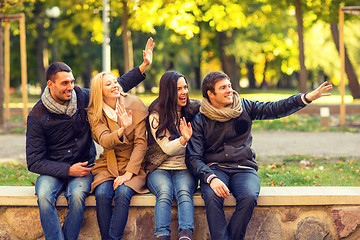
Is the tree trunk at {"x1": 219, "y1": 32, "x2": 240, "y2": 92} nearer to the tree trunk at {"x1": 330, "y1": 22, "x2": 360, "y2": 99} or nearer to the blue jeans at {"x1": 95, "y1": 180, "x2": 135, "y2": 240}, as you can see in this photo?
the tree trunk at {"x1": 330, "y1": 22, "x2": 360, "y2": 99}

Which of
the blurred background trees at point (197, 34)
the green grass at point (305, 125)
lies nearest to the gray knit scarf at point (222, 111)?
the green grass at point (305, 125)

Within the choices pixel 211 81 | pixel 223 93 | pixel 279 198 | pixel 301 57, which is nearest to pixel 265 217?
pixel 279 198

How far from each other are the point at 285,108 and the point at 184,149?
89cm

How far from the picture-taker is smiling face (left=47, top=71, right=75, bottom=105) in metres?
4.35

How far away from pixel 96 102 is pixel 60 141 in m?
0.43

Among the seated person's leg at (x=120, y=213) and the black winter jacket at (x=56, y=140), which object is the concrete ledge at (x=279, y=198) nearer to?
the seated person's leg at (x=120, y=213)

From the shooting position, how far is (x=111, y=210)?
414cm

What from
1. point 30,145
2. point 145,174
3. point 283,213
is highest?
point 30,145

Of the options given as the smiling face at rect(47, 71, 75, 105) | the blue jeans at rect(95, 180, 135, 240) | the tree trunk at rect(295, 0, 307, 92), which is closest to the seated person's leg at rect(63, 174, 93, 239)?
the blue jeans at rect(95, 180, 135, 240)

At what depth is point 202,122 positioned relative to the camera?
4.43m

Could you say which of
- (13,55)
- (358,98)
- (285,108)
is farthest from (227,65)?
(285,108)

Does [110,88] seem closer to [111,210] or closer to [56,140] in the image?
[56,140]

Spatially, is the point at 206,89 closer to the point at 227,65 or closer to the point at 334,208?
the point at 334,208

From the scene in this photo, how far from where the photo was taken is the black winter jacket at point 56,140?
168 inches
